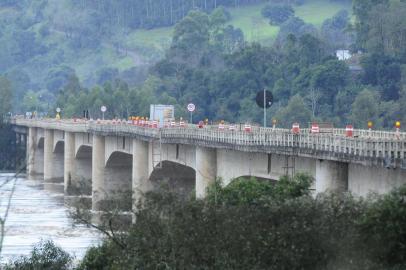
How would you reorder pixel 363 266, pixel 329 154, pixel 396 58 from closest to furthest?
1. pixel 363 266
2. pixel 329 154
3. pixel 396 58

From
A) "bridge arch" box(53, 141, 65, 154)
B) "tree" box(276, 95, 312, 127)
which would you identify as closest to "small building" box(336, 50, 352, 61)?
"tree" box(276, 95, 312, 127)

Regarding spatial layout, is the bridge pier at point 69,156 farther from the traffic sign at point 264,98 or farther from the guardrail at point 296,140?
the traffic sign at point 264,98

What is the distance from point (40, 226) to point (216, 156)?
21205 mm

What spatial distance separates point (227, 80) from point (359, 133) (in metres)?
103

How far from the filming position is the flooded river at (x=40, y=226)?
77.2m

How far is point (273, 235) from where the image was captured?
38812 millimetres

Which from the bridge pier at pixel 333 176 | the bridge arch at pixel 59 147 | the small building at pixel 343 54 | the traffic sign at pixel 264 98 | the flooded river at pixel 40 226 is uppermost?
the small building at pixel 343 54

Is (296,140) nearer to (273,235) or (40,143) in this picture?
(273,235)

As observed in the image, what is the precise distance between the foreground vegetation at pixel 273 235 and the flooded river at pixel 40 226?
62.5 feet

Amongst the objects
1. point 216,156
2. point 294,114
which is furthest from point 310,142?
point 294,114

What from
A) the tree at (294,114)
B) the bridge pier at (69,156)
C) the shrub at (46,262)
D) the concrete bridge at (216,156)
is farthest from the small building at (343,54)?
the shrub at (46,262)

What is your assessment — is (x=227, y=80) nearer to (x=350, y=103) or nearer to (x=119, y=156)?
(x=350, y=103)

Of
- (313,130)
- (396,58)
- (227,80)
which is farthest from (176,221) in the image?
(227,80)

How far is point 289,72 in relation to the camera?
543 ft
